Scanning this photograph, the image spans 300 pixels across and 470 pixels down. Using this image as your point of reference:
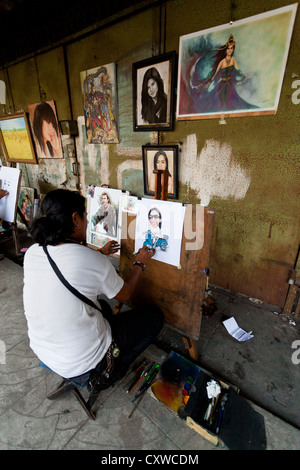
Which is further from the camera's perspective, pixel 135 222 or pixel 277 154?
pixel 277 154

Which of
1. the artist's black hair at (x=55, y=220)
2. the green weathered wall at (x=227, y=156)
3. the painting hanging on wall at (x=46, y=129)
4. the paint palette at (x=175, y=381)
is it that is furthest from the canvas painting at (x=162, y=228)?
the painting hanging on wall at (x=46, y=129)

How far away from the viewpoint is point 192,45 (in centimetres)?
179

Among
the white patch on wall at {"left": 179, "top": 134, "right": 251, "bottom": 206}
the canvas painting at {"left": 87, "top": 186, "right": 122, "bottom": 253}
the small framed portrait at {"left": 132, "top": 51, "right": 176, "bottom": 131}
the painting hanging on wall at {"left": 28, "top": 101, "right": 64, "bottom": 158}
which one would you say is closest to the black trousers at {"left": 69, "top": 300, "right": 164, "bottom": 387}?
the canvas painting at {"left": 87, "top": 186, "right": 122, "bottom": 253}

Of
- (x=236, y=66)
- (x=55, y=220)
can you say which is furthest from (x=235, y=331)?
(x=236, y=66)

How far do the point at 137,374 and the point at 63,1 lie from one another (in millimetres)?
3677

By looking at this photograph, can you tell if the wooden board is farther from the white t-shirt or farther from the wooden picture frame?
the wooden picture frame

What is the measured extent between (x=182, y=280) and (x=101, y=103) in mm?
2272

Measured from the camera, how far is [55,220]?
3.51 feet

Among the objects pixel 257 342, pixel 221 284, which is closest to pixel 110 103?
pixel 221 284

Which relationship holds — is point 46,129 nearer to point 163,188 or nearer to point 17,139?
point 17,139

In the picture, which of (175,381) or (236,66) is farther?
(236,66)

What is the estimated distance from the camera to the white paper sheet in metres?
1.84

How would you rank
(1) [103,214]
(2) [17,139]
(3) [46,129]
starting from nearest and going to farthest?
(1) [103,214]
(3) [46,129]
(2) [17,139]

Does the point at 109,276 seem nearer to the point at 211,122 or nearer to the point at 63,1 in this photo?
the point at 211,122
